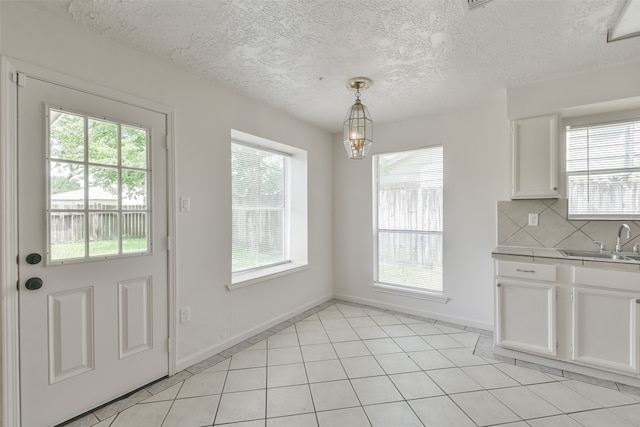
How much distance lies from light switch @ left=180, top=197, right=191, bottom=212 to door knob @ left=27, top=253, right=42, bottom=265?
0.93 metres

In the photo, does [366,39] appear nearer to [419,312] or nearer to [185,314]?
[185,314]

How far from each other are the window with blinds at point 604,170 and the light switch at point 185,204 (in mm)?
3571

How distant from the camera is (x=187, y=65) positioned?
2355 millimetres

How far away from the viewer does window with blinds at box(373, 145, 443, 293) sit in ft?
11.9

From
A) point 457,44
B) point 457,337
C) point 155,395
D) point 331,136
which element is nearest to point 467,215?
point 457,337

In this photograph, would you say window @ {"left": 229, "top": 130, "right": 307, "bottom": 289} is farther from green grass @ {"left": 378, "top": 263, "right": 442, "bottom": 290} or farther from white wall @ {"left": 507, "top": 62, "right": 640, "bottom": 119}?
white wall @ {"left": 507, "top": 62, "right": 640, "bottom": 119}

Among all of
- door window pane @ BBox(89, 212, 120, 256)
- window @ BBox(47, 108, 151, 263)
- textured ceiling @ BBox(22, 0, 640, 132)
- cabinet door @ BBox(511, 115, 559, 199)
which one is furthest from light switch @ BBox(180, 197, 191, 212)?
cabinet door @ BBox(511, 115, 559, 199)

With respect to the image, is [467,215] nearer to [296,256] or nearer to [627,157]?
[627,157]

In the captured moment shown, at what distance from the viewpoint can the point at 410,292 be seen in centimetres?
375

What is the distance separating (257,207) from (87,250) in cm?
182

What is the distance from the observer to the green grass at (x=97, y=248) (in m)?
1.78

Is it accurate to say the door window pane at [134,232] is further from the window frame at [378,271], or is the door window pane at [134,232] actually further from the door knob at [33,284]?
the window frame at [378,271]

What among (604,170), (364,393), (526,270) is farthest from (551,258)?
(364,393)

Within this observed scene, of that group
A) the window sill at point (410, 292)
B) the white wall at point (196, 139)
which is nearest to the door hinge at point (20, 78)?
the white wall at point (196, 139)
